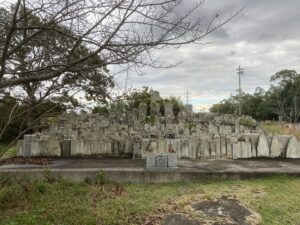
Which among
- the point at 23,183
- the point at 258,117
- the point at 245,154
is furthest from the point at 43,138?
the point at 258,117

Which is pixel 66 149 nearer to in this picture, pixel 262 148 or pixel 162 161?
pixel 162 161

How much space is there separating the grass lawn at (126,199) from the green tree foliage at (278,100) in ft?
129

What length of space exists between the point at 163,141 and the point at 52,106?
4.87 m

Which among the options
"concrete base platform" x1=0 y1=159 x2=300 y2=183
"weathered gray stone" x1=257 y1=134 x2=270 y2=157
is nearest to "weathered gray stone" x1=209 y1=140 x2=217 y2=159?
"weathered gray stone" x1=257 y1=134 x2=270 y2=157

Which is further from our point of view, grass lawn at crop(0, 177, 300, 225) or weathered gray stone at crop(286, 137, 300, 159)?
weathered gray stone at crop(286, 137, 300, 159)

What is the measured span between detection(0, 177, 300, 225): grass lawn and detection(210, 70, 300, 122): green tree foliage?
3930 centimetres

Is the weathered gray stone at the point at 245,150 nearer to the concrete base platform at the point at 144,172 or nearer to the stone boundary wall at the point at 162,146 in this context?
the stone boundary wall at the point at 162,146

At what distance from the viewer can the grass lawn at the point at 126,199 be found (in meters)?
5.27

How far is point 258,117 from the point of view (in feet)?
193

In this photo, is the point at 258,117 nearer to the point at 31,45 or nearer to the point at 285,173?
the point at 285,173

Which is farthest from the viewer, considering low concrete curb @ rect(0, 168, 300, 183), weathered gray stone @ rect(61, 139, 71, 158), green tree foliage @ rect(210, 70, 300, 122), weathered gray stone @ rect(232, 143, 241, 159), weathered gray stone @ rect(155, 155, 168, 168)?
green tree foliage @ rect(210, 70, 300, 122)

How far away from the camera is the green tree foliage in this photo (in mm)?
47469

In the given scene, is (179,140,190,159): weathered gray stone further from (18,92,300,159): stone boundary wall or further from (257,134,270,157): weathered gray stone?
(257,134,270,157): weathered gray stone

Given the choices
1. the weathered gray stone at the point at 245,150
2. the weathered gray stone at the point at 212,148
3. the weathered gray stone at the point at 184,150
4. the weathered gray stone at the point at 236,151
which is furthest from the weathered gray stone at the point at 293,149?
the weathered gray stone at the point at 184,150
